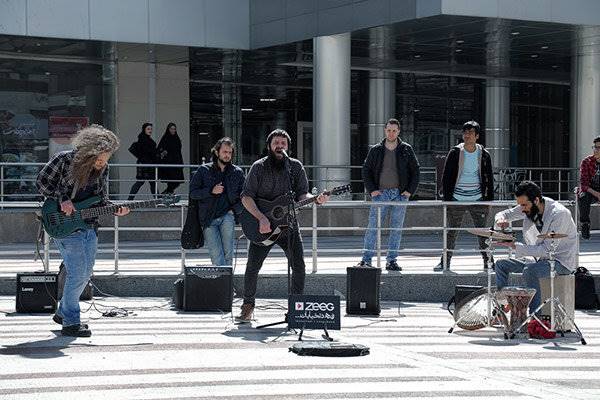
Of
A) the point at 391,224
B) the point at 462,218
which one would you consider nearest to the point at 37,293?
the point at 391,224

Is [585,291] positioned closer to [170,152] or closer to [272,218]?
[272,218]

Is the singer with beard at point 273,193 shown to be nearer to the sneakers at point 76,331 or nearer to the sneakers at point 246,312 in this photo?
the sneakers at point 246,312

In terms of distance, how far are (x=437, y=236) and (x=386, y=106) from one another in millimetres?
7835

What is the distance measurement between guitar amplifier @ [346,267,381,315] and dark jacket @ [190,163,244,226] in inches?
69.5

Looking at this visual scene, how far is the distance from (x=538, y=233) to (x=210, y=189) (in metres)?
3.95

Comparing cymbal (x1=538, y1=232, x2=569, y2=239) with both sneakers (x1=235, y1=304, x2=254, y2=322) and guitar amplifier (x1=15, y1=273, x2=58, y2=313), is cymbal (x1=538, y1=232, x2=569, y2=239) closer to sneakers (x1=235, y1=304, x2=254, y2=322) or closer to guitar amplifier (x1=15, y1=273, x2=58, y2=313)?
sneakers (x1=235, y1=304, x2=254, y2=322)

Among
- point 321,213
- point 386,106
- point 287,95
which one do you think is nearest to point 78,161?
point 321,213

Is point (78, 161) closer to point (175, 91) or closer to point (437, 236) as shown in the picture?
point (437, 236)

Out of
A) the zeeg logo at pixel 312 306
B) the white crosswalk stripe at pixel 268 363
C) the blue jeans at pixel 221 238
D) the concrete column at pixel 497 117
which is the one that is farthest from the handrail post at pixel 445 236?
the concrete column at pixel 497 117

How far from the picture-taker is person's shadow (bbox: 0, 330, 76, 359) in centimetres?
1015

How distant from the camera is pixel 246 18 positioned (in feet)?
88.4

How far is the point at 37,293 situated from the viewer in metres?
13.1

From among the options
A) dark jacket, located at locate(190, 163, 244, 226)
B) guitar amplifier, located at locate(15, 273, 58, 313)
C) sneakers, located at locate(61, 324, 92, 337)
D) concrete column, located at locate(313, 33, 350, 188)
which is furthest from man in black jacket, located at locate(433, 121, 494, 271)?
concrete column, located at locate(313, 33, 350, 188)

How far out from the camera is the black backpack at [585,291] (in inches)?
559
